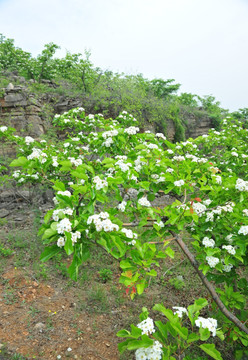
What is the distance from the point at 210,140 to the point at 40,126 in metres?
4.99

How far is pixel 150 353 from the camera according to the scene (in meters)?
1.07

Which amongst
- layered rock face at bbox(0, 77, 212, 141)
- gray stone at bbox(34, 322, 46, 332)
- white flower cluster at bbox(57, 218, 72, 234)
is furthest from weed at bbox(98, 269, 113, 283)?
layered rock face at bbox(0, 77, 212, 141)

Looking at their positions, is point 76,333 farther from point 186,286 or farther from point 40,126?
point 40,126

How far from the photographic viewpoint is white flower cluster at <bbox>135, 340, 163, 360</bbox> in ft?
3.48

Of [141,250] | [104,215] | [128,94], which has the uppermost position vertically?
[128,94]

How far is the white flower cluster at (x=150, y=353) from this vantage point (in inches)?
41.7

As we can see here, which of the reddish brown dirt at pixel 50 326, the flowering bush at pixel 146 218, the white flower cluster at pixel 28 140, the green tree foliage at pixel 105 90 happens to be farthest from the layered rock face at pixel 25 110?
the reddish brown dirt at pixel 50 326

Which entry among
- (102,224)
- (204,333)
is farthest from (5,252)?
(204,333)

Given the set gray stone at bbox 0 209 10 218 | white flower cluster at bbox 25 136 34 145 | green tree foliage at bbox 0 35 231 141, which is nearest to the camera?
white flower cluster at bbox 25 136 34 145

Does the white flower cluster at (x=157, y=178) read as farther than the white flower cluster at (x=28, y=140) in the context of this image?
No

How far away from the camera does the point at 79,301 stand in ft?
9.61

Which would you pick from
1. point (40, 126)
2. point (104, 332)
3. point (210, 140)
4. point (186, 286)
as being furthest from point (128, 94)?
point (104, 332)

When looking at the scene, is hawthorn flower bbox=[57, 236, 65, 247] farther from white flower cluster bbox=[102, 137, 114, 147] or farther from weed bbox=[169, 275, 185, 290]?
weed bbox=[169, 275, 185, 290]

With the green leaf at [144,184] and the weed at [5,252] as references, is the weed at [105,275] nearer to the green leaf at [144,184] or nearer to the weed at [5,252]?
the weed at [5,252]
